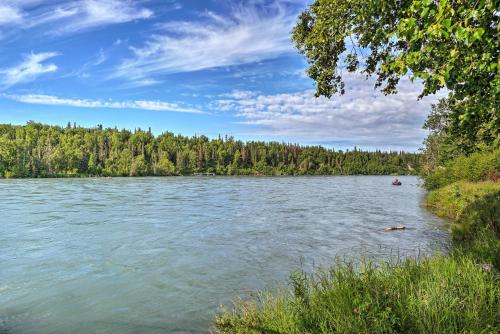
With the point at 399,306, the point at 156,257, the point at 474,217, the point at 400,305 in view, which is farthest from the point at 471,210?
the point at 400,305

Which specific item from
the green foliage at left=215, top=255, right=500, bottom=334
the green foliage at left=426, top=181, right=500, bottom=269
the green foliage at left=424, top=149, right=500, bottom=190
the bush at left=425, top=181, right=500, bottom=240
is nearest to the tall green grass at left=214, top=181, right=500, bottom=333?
the green foliage at left=215, top=255, right=500, bottom=334

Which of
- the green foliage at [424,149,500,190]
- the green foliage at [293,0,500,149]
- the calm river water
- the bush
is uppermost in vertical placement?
the green foliage at [293,0,500,149]

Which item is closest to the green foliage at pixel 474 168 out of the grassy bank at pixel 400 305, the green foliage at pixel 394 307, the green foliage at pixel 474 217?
the green foliage at pixel 474 217

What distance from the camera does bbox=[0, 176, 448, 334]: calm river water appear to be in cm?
1250

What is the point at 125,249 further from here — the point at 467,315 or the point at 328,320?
the point at 467,315

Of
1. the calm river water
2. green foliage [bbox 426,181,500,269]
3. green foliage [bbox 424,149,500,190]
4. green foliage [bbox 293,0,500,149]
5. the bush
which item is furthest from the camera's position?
green foliage [bbox 424,149,500,190]

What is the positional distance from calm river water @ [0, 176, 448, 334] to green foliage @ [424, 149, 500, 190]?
1147cm

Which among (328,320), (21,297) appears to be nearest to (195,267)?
(21,297)

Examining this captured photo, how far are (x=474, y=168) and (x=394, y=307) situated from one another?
145 feet

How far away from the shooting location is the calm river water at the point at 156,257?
41.0ft

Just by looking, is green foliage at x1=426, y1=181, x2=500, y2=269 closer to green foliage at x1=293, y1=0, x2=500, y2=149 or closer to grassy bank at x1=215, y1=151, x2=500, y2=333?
grassy bank at x1=215, y1=151, x2=500, y2=333

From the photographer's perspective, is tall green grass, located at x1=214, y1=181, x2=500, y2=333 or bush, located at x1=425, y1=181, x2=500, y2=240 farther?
bush, located at x1=425, y1=181, x2=500, y2=240

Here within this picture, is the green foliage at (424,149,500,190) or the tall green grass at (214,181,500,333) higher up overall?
the green foliage at (424,149,500,190)

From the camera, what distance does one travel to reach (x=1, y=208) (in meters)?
39.5
